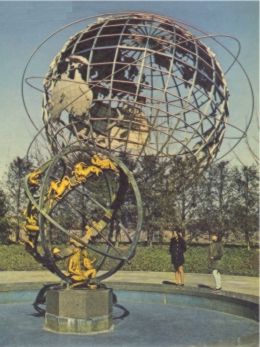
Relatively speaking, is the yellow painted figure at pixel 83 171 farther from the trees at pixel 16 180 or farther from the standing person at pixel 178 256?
the trees at pixel 16 180

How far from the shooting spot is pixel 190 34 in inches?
517

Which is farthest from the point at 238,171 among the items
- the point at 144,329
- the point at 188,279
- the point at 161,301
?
the point at 144,329

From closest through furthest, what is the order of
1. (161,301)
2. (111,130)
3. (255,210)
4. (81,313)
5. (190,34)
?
(81,313) < (161,301) < (190,34) < (111,130) < (255,210)

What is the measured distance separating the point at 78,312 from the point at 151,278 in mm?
8481

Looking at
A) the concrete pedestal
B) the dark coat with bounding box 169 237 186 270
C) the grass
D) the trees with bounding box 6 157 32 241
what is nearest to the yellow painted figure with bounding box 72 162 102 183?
the concrete pedestal

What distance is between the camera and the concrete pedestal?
8.53 meters

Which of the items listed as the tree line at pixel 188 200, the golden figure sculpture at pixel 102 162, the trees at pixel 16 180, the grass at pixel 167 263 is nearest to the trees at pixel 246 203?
the tree line at pixel 188 200

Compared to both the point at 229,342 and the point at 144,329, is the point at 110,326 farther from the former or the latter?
the point at 229,342

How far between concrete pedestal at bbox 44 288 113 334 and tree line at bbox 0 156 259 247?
15.3 meters

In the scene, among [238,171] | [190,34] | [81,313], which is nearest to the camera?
[81,313]

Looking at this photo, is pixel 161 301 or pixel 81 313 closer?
pixel 81 313

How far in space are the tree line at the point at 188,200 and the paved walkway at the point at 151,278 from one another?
6.82 metres

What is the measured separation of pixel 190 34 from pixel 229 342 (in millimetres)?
8531

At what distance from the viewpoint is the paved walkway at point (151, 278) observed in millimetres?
15360
